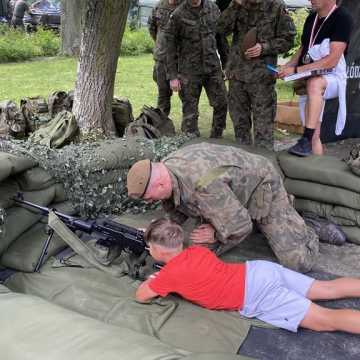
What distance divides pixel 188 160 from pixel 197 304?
83 centimetres

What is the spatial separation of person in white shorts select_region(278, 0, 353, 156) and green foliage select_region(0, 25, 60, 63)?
11.6 m

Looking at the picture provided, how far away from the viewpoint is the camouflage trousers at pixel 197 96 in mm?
5715

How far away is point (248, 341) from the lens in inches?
109

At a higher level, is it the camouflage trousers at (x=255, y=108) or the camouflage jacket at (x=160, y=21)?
the camouflage jacket at (x=160, y=21)

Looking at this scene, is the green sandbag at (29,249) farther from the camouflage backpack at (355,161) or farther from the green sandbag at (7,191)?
the camouflage backpack at (355,161)

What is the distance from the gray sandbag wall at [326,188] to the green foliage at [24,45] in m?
11.8

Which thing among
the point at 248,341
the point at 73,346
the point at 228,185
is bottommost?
the point at 248,341

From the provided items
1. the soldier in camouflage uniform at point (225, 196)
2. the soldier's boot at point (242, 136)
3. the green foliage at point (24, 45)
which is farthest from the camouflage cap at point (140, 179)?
the green foliage at point (24, 45)

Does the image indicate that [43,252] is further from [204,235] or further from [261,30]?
[261,30]

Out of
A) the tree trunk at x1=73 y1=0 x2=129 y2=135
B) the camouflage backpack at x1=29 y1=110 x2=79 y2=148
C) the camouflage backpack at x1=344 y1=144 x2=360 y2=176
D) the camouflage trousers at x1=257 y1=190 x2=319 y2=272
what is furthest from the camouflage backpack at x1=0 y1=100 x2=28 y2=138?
the camouflage backpack at x1=344 y1=144 x2=360 y2=176

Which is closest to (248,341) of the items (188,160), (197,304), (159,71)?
(197,304)

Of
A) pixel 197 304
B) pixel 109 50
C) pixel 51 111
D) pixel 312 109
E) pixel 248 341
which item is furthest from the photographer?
pixel 51 111

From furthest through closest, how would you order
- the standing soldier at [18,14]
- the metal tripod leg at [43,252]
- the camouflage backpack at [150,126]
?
the standing soldier at [18,14], the camouflage backpack at [150,126], the metal tripod leg at [43,252]

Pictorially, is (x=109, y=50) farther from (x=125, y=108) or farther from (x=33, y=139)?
(x=33, y=139)
